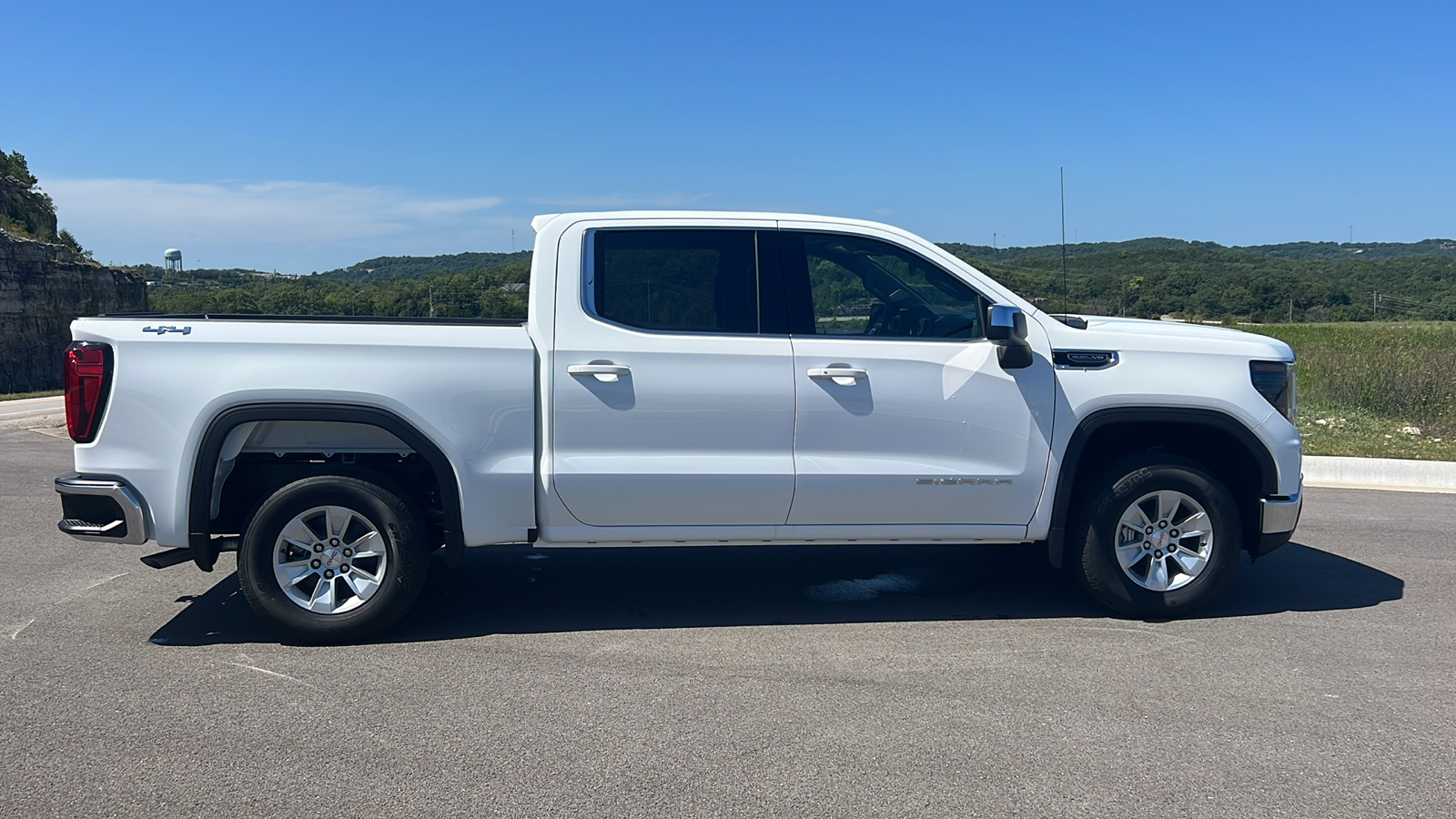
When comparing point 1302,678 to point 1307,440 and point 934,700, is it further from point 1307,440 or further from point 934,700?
point 1307,440

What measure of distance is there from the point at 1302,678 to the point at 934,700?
169 cm

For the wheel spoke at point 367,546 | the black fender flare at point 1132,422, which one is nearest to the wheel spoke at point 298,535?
the wheel spoke at point 367,546

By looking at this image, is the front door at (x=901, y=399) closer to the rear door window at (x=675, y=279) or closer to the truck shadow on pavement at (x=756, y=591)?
the rear door window at (x=675, y=279)

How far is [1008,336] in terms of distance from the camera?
17.4 feet

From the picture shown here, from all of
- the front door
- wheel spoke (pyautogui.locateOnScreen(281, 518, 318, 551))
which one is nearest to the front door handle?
the front door

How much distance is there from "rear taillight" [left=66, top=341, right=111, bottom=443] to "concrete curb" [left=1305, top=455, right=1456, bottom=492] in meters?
9.49

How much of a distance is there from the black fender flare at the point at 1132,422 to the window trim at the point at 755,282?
159cm

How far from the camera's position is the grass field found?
37.7ft

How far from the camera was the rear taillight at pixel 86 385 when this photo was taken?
16.1 feet

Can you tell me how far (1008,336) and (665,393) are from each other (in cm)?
171

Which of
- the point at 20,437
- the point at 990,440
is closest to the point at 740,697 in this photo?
the point at 990,440

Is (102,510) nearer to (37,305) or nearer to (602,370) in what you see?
(602,370)

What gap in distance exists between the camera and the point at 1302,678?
469 cm

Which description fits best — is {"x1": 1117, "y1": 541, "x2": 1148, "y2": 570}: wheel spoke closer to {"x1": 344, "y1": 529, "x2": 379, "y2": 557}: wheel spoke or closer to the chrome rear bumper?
the chrome rear bumper
